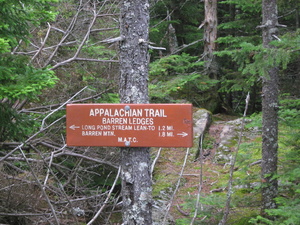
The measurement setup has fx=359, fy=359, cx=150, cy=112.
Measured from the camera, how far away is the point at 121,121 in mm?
3080

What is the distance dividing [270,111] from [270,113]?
0.03 m

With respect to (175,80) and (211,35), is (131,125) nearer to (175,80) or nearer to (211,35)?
(175,80)

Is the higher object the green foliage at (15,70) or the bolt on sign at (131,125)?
the green foliage at (15,70)

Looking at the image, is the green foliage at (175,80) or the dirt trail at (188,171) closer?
the dirt trail at (188,171)

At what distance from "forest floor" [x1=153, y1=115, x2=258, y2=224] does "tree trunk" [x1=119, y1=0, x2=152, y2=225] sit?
2.82 m

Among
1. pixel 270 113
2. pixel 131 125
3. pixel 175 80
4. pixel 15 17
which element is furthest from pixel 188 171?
pixel 131 125

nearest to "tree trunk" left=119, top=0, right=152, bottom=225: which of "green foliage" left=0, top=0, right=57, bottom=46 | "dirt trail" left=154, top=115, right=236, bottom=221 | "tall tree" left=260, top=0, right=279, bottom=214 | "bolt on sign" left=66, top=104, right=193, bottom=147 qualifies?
"bolt on sign" left=66, top=104, right=193, bottom=147

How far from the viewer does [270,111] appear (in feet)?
17.1

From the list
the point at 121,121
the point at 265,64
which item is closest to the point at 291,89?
the point at 265,64

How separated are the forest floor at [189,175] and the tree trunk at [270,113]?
117 cm

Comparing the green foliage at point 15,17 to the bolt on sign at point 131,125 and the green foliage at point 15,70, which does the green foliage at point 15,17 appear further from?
the bolt on sign at point 131,125

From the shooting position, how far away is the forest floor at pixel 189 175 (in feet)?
23.4

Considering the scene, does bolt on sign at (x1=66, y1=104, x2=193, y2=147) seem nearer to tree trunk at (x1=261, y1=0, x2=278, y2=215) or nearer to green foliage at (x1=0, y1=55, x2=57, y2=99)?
green foliage at (x1=0, y1=55, x2=57, y2=99)

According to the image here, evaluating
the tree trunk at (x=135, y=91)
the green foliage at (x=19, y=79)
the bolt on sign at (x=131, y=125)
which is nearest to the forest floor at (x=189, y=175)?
the tree trunk at (x=135, y=91)
